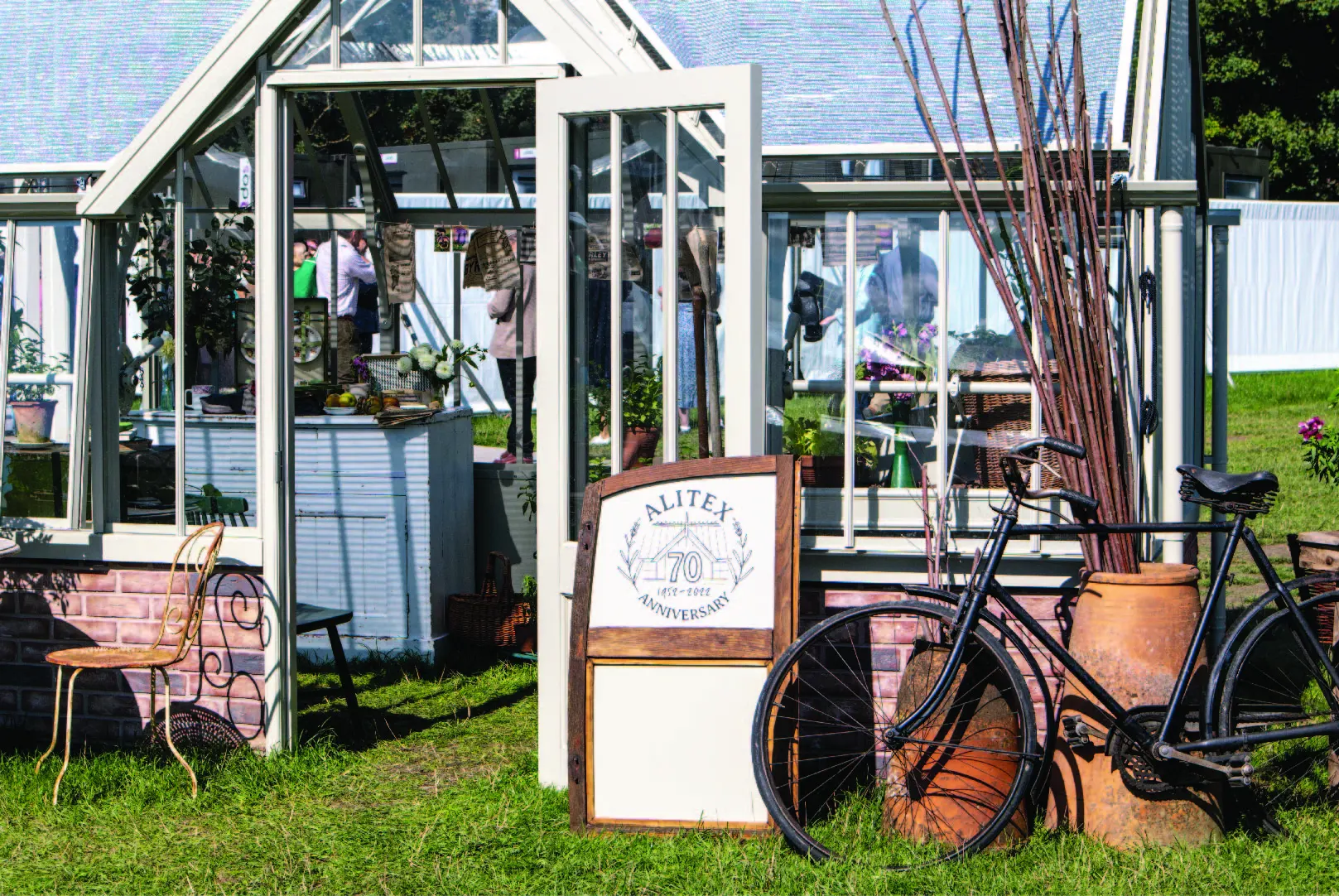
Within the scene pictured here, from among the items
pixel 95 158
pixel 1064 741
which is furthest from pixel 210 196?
pixel 1064 741

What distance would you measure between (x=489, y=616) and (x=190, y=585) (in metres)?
2.11

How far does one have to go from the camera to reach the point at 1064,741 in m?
4.34

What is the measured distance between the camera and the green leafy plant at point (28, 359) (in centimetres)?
545

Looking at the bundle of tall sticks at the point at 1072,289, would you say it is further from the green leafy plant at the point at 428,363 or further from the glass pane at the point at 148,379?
the green leafy plant at the point at 428,363

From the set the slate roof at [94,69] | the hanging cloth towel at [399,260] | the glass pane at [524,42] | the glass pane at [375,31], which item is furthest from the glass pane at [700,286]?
the hanging cloth towel at [399,260]

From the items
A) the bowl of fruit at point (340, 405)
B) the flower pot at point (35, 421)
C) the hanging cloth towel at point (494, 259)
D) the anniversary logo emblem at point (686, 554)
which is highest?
the hanging cloth towel at point (494, 259)

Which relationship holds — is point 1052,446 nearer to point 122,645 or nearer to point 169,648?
point 169,648

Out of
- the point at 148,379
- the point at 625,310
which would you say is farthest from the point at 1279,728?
the point at 148,379

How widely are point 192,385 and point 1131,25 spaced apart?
3732 millimetres

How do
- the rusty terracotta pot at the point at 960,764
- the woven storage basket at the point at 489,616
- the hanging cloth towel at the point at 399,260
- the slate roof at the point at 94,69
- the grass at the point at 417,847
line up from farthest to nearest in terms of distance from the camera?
the hanging cloth towel at the point at 399,260 → the woven storage basket at the point at 489,616 → the slate roof at the point at 94,69 → the rusty terracotta pot at the point at 960,764 → the grass at the point at 417,847

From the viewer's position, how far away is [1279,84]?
2166 cm

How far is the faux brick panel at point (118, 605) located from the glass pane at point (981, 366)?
3.06 metres

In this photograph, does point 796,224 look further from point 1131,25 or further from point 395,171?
point 395,171

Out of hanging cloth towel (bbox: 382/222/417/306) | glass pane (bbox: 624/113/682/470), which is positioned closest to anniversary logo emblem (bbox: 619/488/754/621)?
glass pane (bbox: 624/113/682/470)
